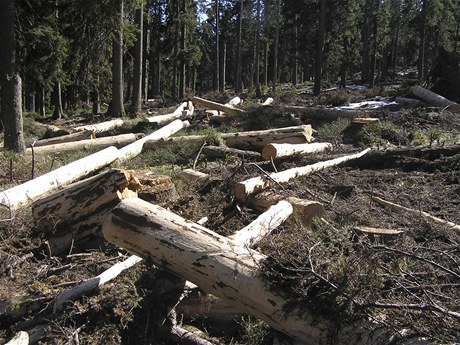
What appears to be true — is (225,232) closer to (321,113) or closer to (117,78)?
(321,113)

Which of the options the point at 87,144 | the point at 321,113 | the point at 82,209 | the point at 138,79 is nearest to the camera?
the point at 82,209

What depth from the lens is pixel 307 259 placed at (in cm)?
373

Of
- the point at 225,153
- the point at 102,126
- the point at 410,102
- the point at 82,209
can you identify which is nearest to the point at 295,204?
the point at 82,209

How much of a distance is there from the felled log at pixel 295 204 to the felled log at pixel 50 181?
3.30 metres

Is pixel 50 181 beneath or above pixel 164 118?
beneath

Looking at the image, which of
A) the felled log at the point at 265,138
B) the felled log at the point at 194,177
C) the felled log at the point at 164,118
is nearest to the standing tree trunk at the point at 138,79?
the felled log at the point at 164,118

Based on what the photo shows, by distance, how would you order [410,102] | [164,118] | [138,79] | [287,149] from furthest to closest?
[138,79] → [410,102] → [164,118] → [287,149]

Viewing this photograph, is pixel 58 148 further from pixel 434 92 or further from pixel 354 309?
pixel 434 92

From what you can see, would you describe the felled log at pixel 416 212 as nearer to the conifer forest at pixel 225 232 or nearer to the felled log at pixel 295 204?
the conifer forest at pixel 225 232

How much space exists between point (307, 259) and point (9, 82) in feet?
32.1

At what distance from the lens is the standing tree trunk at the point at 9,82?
10812 millimetres

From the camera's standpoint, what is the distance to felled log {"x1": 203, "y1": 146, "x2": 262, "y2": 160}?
1014cm

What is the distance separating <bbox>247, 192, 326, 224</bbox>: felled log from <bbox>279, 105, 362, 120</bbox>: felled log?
9189mm

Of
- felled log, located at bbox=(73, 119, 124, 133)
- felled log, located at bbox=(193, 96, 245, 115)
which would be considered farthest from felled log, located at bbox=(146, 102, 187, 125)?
felled log, located at bbox=(73, 119, 124, 133)
